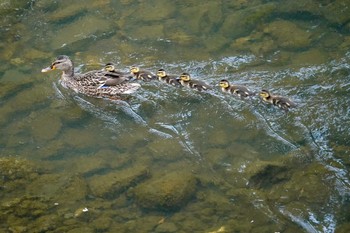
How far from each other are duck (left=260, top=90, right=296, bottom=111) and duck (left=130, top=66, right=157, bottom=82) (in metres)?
1.75

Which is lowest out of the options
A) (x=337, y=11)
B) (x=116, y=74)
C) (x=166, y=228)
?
(x=166, y=228)

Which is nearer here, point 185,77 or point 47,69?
point 185,77

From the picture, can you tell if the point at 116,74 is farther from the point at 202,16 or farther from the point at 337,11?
the point at 337,11

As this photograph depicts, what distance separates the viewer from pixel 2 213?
263 inches

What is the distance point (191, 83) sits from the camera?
28.4 feet

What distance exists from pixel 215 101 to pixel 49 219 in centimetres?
310

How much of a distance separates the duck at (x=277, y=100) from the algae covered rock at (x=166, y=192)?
1.85 m

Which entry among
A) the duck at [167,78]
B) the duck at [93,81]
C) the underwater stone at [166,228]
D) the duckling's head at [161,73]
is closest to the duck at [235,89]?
the duck at [167,78]

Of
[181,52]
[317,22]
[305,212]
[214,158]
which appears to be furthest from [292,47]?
[305,212]

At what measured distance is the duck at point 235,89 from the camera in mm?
8406

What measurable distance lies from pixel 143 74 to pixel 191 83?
0.80m

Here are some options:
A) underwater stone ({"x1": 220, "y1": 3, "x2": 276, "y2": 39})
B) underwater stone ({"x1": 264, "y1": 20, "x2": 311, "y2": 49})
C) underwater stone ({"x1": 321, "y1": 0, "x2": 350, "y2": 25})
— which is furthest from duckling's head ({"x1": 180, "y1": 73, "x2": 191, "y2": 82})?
underwater stone ({"x1": 321, "y1": 0, "x2": 350, "y2": 25})

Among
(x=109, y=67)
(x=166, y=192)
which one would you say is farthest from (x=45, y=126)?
(x=166, y=192)

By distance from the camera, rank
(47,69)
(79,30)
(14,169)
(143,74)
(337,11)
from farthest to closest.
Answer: (79,30) < (337,11) < (47,69) < (143,74) < (14,169)
